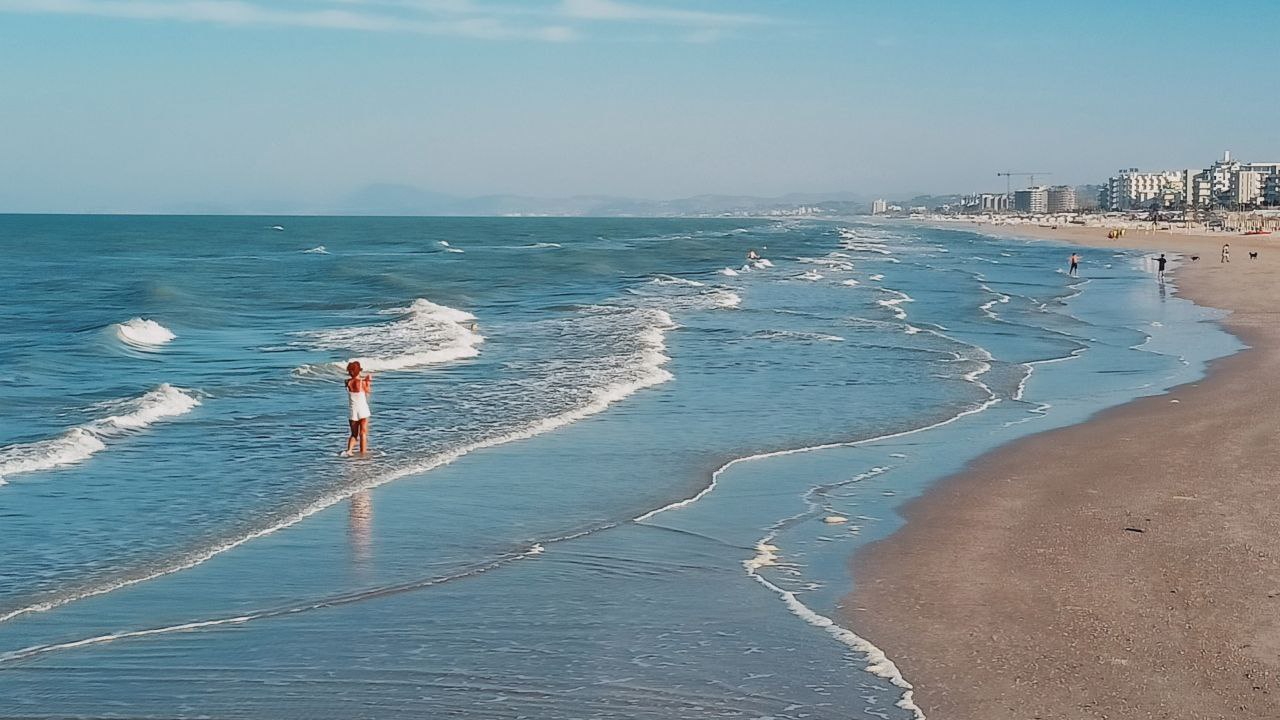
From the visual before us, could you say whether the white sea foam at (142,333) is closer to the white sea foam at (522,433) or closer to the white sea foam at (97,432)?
the white sea foam at (97,432)

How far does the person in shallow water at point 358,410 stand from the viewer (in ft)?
47.8

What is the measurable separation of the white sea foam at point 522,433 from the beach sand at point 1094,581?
4993mm

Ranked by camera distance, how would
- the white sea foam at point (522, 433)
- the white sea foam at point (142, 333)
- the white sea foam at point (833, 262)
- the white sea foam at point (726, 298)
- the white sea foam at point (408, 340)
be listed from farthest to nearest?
1. the white sea foam at point (833, 262)
2. the white sea foam at point (726, 298)
3. the white sea foam at point (142, 333)
4. the white sea foam at point (408, 340)
5. the white sea foam at point (522, 433)

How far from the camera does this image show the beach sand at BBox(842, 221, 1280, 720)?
22.9ft

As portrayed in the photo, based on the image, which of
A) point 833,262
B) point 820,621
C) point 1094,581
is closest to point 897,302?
point 833,262

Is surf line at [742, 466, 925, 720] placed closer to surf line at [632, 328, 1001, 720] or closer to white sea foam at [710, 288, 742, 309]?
surf line at [632, 328, 1001, 720]

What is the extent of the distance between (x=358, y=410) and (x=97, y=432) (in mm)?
3831

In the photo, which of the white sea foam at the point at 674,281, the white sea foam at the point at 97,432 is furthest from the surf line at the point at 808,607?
the white sea foam at the point at 674,281

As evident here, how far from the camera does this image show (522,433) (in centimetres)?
1611

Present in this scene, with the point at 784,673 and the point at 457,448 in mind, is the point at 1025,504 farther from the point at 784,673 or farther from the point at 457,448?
the point at 457,448

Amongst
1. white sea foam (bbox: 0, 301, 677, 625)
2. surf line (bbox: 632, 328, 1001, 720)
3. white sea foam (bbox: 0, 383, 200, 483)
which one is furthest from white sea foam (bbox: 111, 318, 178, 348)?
surf line (bbox: 632, 328, 1001, 720)

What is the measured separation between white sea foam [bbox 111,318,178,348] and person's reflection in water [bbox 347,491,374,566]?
17.6 m

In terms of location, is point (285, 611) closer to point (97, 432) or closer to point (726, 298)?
point (97, 432)

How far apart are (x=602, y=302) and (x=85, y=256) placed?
5159 centimetres
